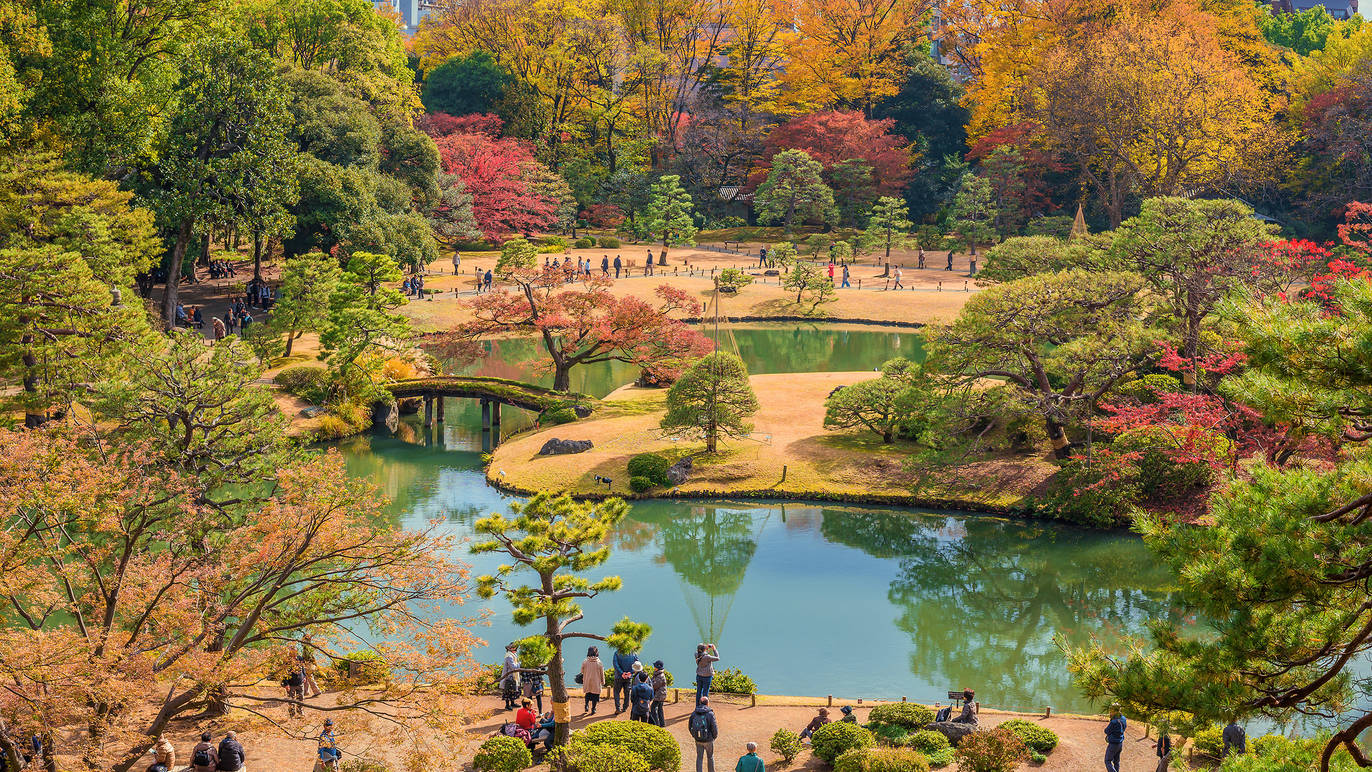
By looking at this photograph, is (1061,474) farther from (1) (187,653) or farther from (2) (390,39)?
(2) (390,39)

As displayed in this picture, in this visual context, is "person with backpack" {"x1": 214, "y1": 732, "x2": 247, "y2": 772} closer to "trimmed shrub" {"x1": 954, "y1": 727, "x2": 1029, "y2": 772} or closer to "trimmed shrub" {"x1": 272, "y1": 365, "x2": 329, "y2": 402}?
"trimmed shrub" {"x1": 954, "y1": 727, "x2": 1029, "y2": 772}

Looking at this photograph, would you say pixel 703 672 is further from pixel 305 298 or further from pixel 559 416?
pixel 305 298

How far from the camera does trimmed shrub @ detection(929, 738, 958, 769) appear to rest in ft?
51.6

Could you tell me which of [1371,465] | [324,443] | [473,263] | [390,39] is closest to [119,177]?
[324,443]

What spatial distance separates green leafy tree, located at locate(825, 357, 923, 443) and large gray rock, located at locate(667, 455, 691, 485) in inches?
193

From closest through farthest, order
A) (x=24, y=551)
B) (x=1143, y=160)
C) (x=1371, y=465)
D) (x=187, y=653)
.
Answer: (x=1371, y=465)
(x=187, y=653)
(x=24, y=551)
(x=1143, y=160)

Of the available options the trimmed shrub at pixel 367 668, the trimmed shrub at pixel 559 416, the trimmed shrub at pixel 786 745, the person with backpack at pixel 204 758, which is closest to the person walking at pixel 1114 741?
the trimmed shrub at pixel 786 745

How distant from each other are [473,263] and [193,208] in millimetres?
23907

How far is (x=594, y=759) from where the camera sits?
1476 cm

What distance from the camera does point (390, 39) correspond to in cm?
6812

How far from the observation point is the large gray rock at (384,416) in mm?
40062

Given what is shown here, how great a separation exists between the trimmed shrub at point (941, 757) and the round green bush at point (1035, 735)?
85 cm

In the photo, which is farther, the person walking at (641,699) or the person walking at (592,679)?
the person walking at (592,679)

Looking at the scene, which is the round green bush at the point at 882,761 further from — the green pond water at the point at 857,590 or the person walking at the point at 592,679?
the green pond water at the point at 857,590
